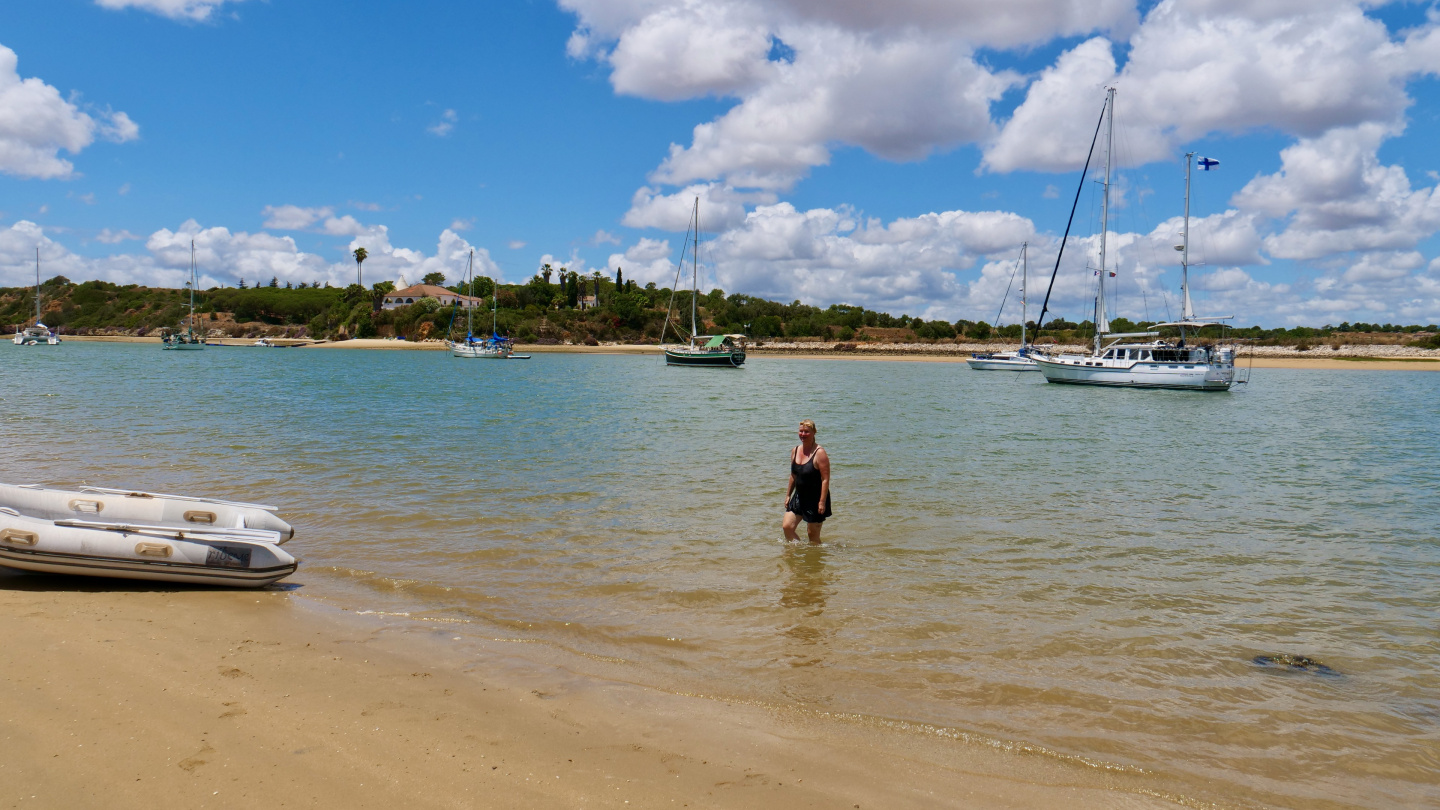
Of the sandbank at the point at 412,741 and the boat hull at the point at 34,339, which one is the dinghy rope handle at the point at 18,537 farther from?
the boat hull at the point at 34,339

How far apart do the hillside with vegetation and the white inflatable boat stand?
108 meters

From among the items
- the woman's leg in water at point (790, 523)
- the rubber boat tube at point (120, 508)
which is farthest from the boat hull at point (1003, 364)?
the rubber boat tube at point (120, 508)

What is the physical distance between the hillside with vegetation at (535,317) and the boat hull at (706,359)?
42904 mm

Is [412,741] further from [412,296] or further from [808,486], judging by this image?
[412,296]

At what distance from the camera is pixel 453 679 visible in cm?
552

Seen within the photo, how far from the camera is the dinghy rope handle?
698 centimetres

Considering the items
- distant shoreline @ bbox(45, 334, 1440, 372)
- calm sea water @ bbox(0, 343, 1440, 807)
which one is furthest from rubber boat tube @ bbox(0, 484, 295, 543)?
distant shoreline @ bbox(45, 334, 1440, 372)

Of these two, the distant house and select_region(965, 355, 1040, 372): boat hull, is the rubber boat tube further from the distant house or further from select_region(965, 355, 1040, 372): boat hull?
the distant house

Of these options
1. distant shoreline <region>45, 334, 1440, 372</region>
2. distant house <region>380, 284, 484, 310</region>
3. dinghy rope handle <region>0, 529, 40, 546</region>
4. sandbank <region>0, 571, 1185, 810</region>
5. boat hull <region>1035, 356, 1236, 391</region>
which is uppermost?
distant house <region>380, 284, 484, 310</region>

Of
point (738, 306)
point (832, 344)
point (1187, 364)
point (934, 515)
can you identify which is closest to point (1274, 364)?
point (832, 344)

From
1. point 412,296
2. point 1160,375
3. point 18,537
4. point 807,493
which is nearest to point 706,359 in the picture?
point 1160,375

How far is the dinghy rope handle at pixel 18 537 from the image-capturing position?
22.9 feet

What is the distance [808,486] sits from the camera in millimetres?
9328

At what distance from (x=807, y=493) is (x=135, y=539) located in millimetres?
6724
